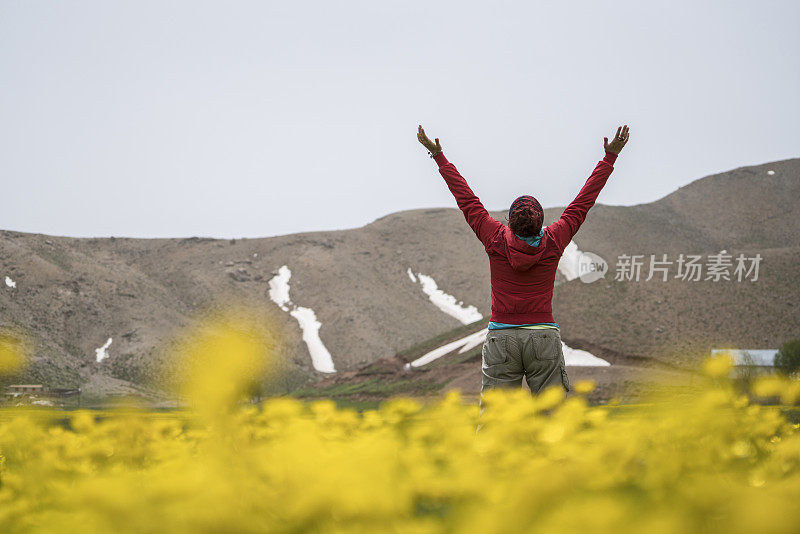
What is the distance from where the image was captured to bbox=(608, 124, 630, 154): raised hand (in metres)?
5.53

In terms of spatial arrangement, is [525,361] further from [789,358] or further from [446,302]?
[446,302]

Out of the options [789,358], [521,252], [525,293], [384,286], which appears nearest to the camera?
[521,252]

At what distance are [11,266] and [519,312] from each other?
73.3 metres

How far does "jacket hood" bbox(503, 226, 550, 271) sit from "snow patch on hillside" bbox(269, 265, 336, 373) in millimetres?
62739

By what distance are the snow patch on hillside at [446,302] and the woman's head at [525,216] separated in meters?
75.8

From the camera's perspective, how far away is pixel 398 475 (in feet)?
7.14

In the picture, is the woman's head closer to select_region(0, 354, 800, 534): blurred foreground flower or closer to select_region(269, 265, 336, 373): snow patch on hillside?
Answer: select_region(0, 354, 800, 534): blurred foreground flower

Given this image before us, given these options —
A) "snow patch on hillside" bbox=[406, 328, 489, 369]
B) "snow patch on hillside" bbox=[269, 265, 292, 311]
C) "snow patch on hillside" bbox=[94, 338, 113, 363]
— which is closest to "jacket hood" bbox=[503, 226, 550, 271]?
"snow patch on hillside" bbox=[406, 328, 489, 369]

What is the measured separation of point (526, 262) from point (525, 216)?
0.34 meters

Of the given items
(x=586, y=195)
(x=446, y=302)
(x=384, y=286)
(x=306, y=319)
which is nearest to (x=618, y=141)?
(x=586, y=195)

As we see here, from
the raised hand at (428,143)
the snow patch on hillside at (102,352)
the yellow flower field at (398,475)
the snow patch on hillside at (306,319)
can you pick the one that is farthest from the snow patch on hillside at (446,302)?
the yellow flower field at (398,475)

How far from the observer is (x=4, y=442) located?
3578 mm

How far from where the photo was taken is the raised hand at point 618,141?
5.53 metres

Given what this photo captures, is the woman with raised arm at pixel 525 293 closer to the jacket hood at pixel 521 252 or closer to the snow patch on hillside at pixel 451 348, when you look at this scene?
the jacket hood at pixel 521 252
